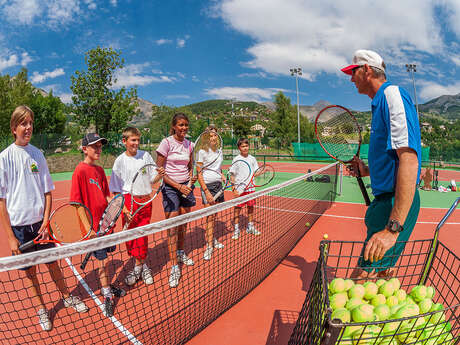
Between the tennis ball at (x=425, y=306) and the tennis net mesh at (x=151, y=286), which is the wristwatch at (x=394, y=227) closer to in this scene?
the tennis ball at (x=425, y=306)

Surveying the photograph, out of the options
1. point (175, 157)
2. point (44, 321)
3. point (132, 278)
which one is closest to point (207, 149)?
point (175, 157)

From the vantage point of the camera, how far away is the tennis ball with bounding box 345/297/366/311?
4.01 ft

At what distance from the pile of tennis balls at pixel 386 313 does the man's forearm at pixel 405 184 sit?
362 millimetres

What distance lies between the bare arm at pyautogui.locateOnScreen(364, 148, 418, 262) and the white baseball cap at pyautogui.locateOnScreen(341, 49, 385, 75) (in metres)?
0.61

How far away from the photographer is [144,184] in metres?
3.47

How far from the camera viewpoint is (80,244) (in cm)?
161

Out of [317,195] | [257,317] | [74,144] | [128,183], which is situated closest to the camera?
[257,317]

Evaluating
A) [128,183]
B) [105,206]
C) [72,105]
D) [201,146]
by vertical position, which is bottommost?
[105,206]

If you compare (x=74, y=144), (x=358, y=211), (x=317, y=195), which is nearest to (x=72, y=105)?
(x=74, y=144)

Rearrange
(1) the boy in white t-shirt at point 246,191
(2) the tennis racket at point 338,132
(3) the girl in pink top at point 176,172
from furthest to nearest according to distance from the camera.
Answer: (1) the boy in white t-shirt at point 246,191
(3) the girl in pink top at point 176,172
(2) the tennis racket at point 338,132

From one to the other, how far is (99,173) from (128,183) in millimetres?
365

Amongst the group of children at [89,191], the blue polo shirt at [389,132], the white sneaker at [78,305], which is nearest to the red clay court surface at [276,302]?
the white sneaker at [78,305]

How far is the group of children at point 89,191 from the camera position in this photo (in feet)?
8.41

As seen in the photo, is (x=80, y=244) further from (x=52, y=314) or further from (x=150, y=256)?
(x=150, y=256)
